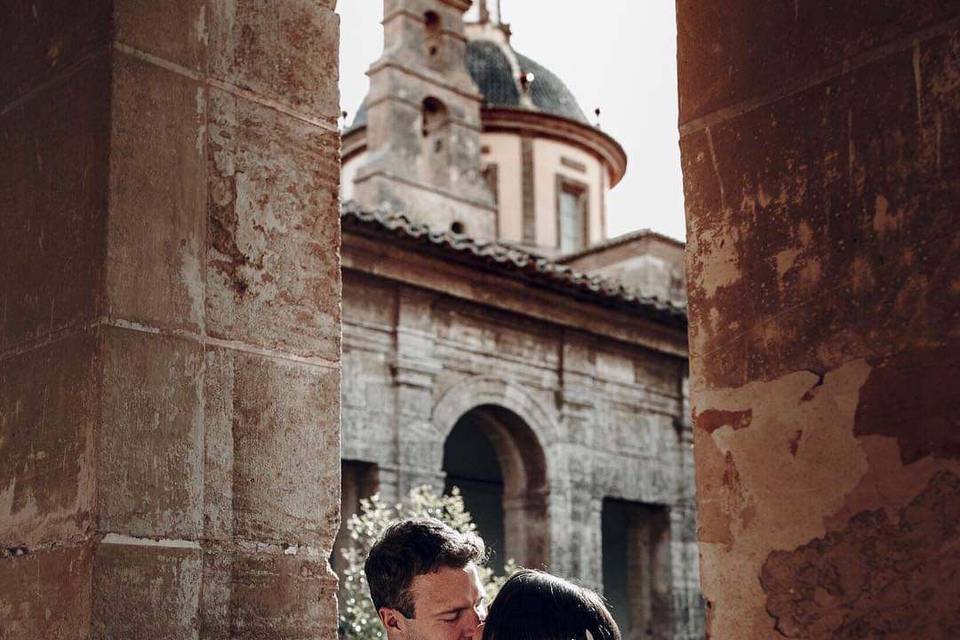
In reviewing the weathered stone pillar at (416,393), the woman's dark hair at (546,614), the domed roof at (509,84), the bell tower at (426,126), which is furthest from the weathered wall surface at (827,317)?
the domed roof at (509,84)

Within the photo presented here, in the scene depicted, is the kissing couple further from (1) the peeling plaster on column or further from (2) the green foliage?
(2) the green foliage

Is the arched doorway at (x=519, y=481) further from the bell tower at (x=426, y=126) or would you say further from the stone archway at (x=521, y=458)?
the bell tower at (x=426, y=126)

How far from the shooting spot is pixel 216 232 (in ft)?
9.27

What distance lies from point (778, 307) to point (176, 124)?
4.31 ft

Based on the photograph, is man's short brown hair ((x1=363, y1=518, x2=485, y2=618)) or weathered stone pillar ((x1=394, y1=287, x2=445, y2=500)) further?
weathered stone pillar ((x1=394, y1=287, x2=445, y2=500))

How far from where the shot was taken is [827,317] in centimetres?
203

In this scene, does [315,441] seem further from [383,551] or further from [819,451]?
[819,451]

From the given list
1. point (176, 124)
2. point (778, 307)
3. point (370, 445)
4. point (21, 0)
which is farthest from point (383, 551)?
point (370, 445)

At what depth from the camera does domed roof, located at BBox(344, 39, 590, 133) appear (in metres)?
24.7

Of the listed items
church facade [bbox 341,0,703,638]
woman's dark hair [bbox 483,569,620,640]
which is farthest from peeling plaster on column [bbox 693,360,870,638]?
church facade [bbox 341,0,703,638]

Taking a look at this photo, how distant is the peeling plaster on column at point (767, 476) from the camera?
198 cm

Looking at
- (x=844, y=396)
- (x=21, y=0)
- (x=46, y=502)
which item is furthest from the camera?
(x=21, y=0)

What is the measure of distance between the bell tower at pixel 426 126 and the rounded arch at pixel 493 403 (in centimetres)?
478

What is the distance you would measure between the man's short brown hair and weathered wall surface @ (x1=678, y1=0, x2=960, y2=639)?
82 centimetres
